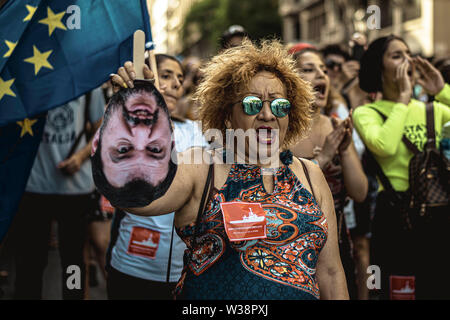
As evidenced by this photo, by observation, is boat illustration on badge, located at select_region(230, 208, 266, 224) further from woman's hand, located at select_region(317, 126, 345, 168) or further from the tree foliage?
the tree foliage

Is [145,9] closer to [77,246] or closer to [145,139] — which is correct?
[145,139]

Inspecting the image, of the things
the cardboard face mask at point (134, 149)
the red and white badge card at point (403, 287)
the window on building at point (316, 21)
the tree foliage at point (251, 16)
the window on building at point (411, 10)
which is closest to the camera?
the cardboard face mask at point (134, 149)

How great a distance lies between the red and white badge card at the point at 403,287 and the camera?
11.4ft

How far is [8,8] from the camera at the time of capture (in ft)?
10.3

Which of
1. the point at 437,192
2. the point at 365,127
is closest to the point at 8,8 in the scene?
the point at 365,127

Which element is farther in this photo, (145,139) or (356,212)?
(356,212)

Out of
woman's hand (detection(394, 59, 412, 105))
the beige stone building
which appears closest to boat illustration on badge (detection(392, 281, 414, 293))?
woman's hand (detection(394, 59, 412, 105))

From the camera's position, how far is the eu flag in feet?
10.2

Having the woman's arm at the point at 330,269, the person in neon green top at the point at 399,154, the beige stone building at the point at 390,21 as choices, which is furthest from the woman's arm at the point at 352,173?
the beige stone building at the point at 390,21

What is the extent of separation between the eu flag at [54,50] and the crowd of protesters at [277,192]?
0.64 m

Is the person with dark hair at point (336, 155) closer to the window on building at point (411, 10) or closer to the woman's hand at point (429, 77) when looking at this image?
the woman's hand at point (429, 77)

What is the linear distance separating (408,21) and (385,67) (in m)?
22.6

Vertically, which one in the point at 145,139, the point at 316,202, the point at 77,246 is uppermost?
the point at 145,139

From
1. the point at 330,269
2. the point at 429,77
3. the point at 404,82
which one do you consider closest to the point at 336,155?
the point at 404,82
